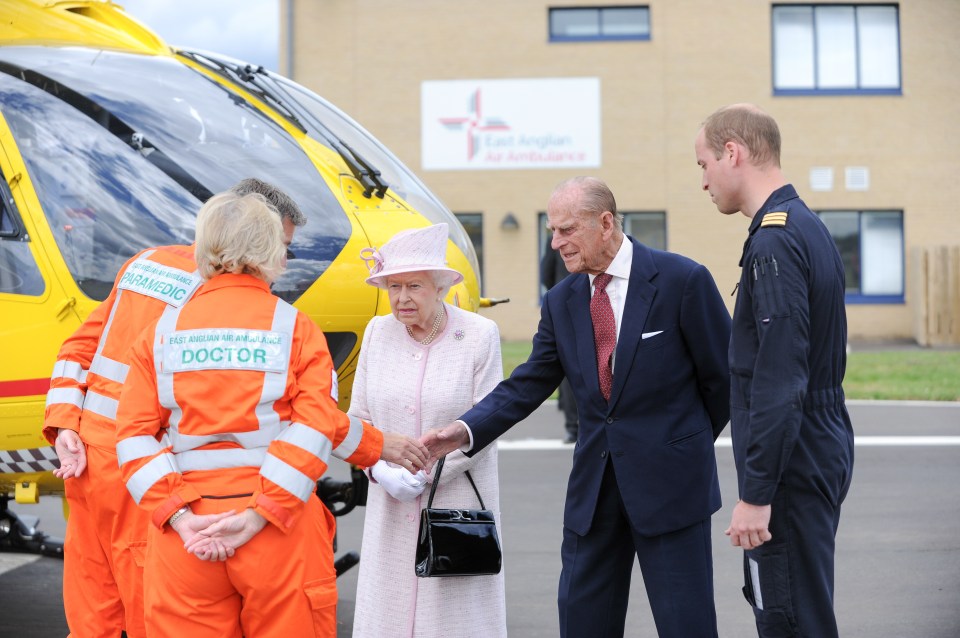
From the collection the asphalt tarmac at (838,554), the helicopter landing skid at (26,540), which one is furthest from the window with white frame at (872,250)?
the helicopter landing skid at (26,540)

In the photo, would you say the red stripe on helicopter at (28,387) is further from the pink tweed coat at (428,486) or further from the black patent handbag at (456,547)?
the black patent handbag at (456,547)

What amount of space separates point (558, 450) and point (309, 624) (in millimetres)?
7601

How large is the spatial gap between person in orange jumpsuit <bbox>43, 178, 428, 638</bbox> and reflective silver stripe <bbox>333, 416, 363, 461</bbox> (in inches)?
29.4

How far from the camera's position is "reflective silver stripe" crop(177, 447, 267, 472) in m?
3.23

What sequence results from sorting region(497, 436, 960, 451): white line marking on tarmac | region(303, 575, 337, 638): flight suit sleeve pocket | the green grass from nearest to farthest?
region(303, 575, 337, 638): flight suit sleeve pocket, region(497, 436, 960, 451): white line marking on tarmac, the green grass

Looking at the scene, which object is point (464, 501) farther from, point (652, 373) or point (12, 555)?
point (12, 555)

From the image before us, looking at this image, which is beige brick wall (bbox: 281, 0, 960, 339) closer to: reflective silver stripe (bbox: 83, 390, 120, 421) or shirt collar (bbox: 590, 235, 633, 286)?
reflective silver stripe (bbox: 83, 390, 120, 421)

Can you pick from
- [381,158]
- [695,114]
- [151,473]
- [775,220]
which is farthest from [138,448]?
[695,114]

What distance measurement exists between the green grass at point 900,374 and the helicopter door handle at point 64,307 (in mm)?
10248

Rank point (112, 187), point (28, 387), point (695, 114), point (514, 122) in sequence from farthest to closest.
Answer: point (514, 122)
point (695, 114)
point (112, 187)
point (28, 387)

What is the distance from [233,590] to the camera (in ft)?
10.7

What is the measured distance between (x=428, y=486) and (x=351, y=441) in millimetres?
576

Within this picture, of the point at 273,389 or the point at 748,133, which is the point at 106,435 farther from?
the point at 748,133

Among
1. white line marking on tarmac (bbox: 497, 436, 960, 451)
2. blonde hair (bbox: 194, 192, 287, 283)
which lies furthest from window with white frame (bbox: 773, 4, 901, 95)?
blonde hair (bbox: 194, 192, 287, 283)
